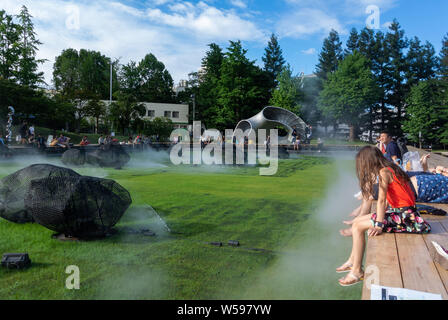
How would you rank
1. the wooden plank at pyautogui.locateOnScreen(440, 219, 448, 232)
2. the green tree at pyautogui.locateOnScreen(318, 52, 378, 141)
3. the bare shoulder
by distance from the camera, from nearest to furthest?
the bare shoulder, the wooden plank at pyautogui.locateOnScreen(440, 219, 448, 232), the green tree at pyautogui.locateOnScreen(318, 52, 378, 141)

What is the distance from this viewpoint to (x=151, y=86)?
3514 inches

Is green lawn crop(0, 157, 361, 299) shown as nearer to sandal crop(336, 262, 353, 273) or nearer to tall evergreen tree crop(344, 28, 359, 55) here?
sandal crop(336, 262, 353, 273)

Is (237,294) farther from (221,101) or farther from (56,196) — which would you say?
(221,101)

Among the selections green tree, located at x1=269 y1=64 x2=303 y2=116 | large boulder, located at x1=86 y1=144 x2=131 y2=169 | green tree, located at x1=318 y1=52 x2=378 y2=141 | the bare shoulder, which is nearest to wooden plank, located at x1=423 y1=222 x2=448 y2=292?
the bare shoulder

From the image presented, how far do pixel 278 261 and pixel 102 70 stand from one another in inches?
3519

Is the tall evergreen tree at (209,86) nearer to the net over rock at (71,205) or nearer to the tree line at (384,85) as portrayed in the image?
the tree line at (384,85)

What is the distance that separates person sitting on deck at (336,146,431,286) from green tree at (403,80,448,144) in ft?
196

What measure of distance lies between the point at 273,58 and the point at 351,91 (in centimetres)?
2051

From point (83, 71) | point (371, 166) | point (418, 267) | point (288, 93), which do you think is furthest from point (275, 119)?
point (418, 267)

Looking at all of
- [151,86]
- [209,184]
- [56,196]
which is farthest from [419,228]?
[151,86]

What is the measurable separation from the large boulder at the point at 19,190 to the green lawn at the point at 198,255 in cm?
20

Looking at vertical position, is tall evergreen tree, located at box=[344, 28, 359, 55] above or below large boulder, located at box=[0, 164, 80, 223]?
above

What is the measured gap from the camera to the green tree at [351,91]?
60.0 meters

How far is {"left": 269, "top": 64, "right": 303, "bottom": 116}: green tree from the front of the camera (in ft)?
198
